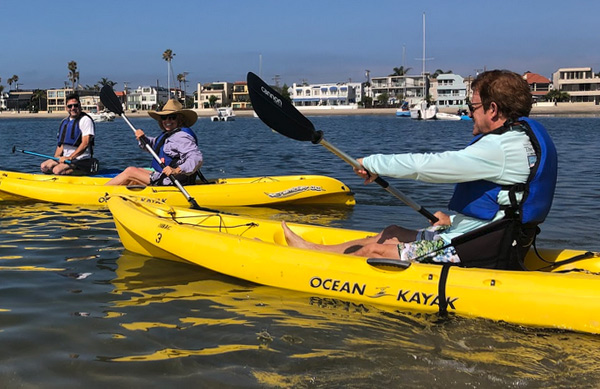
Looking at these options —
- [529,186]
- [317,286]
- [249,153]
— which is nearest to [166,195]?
[317,286]

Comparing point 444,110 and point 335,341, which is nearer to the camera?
point 335,341

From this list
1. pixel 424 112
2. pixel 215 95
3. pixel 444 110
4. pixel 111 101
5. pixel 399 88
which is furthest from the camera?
pixel 215 95

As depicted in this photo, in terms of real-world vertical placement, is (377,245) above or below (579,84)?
below

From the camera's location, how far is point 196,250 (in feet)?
16.5

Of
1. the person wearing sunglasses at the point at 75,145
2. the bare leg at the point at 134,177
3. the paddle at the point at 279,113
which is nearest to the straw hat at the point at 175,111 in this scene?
the bare leg at the point at 134,177

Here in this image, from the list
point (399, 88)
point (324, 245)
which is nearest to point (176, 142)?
point (324, 245)

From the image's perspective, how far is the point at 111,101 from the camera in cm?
923

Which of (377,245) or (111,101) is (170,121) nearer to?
(111,101)

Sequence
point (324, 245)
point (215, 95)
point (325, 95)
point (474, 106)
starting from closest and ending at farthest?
point (474, 106)
point (324, 245)
point (325, 95)
point (215, 95)

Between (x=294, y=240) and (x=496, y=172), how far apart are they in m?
1.96

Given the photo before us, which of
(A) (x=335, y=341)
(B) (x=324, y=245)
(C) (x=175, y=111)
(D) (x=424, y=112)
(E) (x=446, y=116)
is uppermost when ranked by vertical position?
(D) (x=424, y=112)

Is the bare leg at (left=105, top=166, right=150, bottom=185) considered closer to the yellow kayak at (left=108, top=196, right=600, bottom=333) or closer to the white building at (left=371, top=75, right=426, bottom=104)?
the yellow kayak at (left=108, top=196, right=600, bottom=333)

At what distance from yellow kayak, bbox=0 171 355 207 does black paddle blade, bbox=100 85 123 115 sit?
3.76ft

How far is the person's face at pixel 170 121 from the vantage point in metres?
7.74
